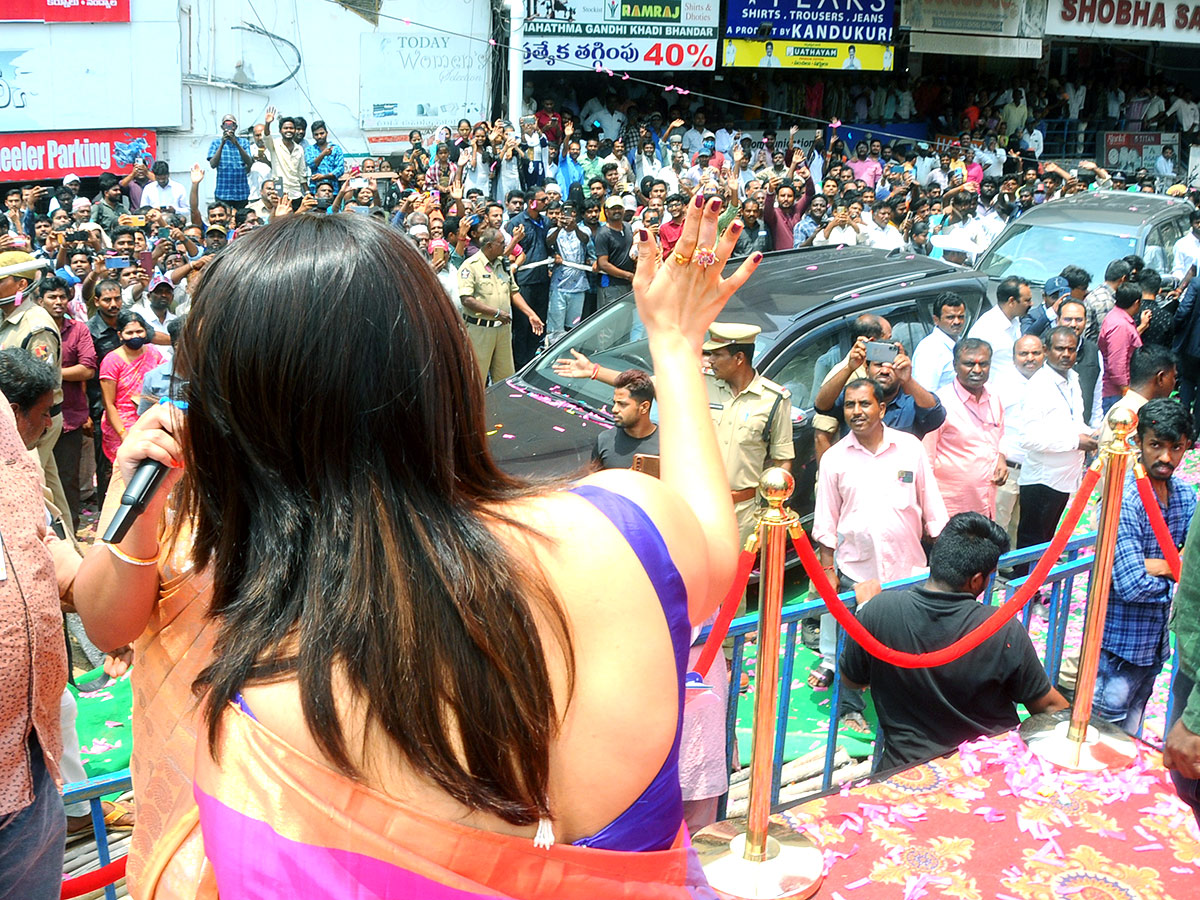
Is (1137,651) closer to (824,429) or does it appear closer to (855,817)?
(855,817)

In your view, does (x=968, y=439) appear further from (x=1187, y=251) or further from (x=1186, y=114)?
(x=1186, y=114)

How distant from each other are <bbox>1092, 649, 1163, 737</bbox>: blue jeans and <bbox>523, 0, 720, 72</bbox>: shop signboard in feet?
55.0

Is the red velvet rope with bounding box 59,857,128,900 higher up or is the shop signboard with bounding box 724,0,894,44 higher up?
the shop signboard with bounding box 724,0,894,44

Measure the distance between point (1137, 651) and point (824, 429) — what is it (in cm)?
219

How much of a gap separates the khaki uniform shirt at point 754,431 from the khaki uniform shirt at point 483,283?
4.12 meters

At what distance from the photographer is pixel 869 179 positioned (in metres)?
19.5

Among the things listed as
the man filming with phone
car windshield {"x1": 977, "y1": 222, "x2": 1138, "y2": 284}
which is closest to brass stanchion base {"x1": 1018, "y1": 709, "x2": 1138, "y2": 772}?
the man filming with phone

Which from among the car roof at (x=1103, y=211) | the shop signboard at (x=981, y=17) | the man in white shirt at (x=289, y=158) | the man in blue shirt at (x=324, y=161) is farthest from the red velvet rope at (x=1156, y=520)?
the shop signboard at (x=981, y=17)

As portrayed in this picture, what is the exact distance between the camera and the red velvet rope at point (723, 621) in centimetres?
332

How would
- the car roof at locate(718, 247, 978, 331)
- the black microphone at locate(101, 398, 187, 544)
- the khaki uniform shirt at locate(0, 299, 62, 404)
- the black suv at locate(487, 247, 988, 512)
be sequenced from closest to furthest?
1. the black microphone at locate(101, 398, 187, 544)
2. the khaki uniform shirt at locate(0, 299, 62, 404)
3. the black suv at locate(487, 247, 988, 512)
4. the car roof at locate(718, 247, 978, 331)

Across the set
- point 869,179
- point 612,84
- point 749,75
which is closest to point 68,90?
point 612,84

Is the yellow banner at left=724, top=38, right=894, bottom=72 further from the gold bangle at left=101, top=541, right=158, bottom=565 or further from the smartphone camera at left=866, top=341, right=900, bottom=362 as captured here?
the gold bangle at left=101, top=541, right=158, bottom=565

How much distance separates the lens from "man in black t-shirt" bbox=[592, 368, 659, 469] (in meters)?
5.62

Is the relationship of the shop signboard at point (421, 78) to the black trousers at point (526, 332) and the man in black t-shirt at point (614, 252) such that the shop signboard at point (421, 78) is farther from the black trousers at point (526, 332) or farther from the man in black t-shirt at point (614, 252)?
the black trousers at point (526, 332)
